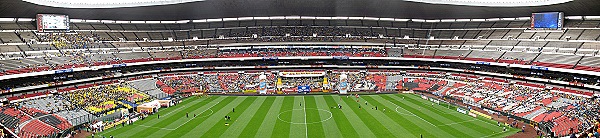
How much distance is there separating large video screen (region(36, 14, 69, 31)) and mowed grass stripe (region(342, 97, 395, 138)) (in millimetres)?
43401

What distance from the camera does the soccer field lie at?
1134 inches

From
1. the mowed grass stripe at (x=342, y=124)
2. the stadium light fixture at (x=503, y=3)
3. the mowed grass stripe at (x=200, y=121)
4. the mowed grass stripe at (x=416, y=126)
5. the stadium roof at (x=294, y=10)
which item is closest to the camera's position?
the mowed grass stripe at (x=416, y=126)

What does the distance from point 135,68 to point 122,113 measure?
2061cm

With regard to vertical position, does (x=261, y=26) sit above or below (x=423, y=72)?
above

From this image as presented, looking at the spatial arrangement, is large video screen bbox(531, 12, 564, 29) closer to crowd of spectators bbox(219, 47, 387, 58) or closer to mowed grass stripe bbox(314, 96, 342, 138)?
crowd of spectators bbox(219, 47, 387, 58)

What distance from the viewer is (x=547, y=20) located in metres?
51.8

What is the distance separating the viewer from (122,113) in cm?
3544

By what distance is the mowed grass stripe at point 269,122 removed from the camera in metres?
28.7

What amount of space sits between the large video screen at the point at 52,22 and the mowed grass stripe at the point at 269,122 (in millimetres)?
35857

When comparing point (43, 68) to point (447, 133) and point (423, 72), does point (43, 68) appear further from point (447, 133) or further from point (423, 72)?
point (423, 72)

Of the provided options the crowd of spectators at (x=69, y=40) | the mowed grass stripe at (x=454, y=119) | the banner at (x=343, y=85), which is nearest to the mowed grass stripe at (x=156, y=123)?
the banner at (x=343, y=85)

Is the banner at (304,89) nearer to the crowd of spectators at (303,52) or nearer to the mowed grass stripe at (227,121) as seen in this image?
the mowed grass stripe at (227,121)

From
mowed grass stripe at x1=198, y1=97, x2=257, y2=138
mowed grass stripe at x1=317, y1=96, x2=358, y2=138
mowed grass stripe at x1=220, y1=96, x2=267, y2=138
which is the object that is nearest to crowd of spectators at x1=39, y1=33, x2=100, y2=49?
mowed grass stripe at x1=198, y1=97, x2=257, y2=138

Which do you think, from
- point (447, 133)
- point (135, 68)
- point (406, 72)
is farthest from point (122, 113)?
point (406, 72)
